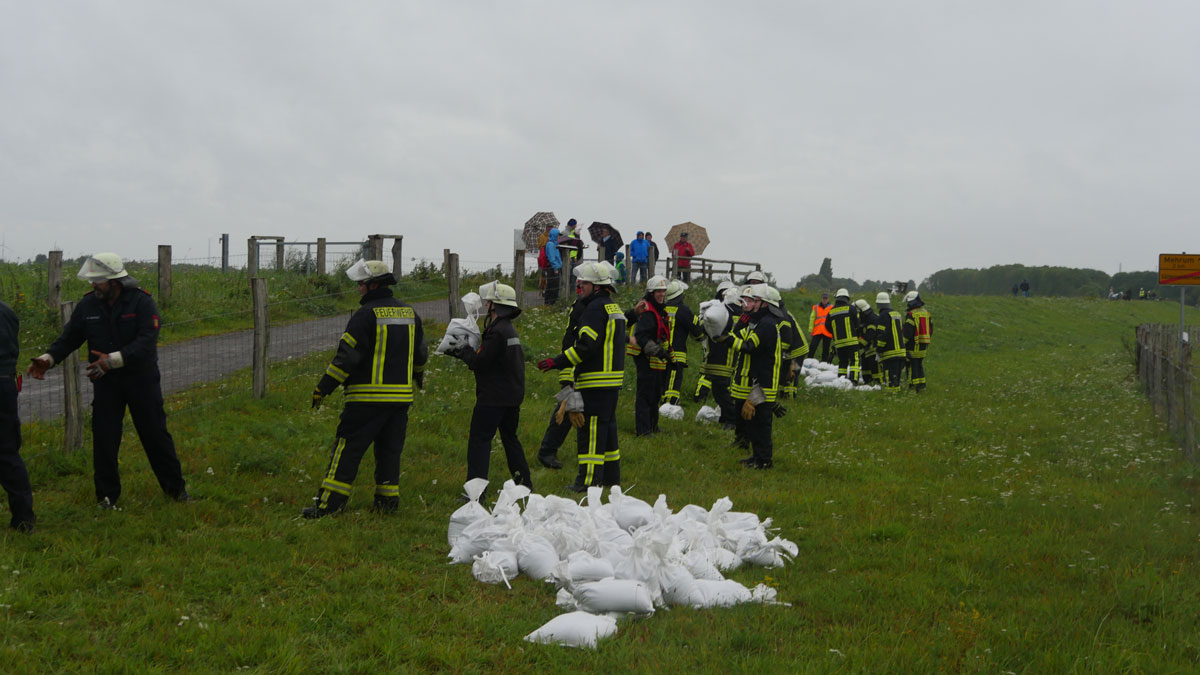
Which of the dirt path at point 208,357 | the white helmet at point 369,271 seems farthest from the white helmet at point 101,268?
the dirt path at point 208,357

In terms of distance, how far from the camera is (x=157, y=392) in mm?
6645

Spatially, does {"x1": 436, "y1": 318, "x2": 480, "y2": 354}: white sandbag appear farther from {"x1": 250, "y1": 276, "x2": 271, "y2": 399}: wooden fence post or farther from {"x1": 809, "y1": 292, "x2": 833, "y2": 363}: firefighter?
{"x1": 809, "y1": 292, "x2": 833, "y2": 363}: firefighter

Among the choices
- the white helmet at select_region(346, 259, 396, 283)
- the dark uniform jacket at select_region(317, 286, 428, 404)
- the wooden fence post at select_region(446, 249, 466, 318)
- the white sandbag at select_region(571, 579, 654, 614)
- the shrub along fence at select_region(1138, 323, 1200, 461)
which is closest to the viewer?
the white sandbag at select_region(571, 579, 654, 614)

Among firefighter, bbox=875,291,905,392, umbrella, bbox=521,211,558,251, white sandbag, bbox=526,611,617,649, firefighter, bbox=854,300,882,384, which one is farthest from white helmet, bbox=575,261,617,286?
umbrella, bbox=521,211,558,251

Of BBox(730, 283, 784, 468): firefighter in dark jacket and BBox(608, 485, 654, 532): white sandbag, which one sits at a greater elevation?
BBox(730, 283, 784, 468): firefighter in dark jacket

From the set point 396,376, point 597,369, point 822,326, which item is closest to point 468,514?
point 396,376

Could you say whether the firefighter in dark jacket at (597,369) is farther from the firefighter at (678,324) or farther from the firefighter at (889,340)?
the firefighter at (889,340)

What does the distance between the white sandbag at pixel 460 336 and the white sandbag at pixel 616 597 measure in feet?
9.68

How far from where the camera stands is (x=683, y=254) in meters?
27.0

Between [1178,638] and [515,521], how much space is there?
12.0ft

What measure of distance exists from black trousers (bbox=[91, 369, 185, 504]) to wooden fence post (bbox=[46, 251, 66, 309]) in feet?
6.49

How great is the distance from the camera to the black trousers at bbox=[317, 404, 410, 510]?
265 inches

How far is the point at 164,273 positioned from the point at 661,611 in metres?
14.0

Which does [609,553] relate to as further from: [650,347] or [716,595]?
[650,347]
